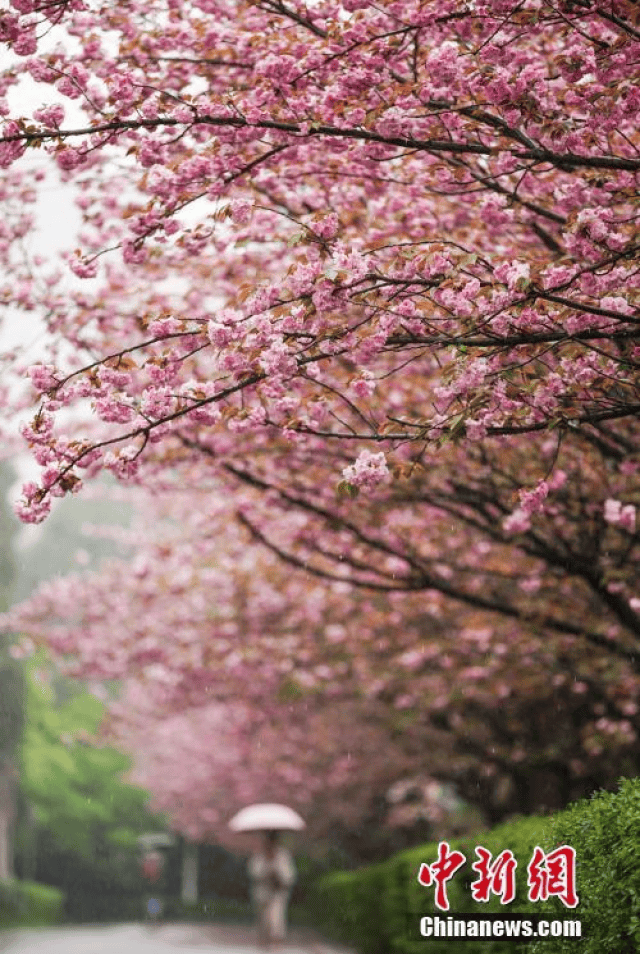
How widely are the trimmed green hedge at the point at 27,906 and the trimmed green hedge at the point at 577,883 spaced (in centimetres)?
2245

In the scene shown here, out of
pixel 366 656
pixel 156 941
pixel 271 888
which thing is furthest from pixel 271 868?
pixel 366 656

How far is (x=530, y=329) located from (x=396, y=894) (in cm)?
929

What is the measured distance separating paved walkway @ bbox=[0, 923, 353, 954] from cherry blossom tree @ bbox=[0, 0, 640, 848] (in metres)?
10.4

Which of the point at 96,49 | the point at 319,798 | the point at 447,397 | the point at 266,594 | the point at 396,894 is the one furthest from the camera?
the point at 319,798

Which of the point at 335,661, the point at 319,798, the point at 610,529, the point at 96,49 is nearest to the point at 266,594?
the point at 335,661

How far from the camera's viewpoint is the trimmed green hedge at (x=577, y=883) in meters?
5.41

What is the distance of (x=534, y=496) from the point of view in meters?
7.07

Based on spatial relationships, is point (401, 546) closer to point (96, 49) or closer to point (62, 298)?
point (62, 298)

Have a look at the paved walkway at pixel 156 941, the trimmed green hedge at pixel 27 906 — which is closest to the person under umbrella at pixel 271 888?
the paved walkway at pixel 156 941

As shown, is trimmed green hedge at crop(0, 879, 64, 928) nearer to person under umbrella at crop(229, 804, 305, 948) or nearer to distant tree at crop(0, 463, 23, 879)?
distant tree at crop(0, 463, 23, 879)

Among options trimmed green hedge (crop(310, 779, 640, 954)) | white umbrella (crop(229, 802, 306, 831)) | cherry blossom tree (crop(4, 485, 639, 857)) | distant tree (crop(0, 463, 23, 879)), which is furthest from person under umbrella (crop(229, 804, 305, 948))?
distant tree (crop(0, 463, 23, 879))

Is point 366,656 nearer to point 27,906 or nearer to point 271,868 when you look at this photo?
point 271,868

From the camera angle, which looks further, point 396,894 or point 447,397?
point 396,894

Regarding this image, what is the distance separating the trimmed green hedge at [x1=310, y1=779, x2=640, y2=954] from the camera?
5406mm
